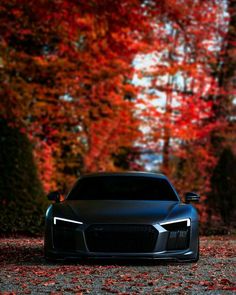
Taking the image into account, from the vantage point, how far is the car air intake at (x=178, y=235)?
1164cm

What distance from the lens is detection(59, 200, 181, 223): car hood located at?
38.2 ft

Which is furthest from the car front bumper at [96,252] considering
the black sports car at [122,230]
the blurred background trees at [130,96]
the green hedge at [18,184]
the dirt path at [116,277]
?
the blurred background trees at [130,96]

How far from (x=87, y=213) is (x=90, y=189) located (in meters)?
1.66

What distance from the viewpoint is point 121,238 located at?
11.6 metres

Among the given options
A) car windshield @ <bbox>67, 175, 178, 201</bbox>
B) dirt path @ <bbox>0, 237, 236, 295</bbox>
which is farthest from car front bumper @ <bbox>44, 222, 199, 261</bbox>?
car windshield @ <bbox>67, 175, 178, 201</bbox>

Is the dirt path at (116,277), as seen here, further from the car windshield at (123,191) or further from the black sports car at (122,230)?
the car windshield at (123,191)

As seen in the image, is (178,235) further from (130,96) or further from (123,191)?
(130,96)

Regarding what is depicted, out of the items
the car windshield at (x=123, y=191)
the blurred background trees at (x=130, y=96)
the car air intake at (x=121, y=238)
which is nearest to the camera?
the car air intake at (x=121, y=238)

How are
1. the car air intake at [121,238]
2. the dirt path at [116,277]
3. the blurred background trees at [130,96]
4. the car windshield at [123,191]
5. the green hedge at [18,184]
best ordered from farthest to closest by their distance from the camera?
the blurred background trees at [130,96]
the green hedge at [18,184]
the car windshield at [123,191]
the car air intake at [121,238]
the dirt path at [116,277]

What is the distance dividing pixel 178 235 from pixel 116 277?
168cm

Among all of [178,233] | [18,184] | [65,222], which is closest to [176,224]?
[178,233]

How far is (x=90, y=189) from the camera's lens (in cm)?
1344

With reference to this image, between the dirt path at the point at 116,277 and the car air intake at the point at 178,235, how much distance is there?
1.00ft

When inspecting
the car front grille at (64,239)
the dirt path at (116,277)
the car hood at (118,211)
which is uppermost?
the car hood at (118,211)
